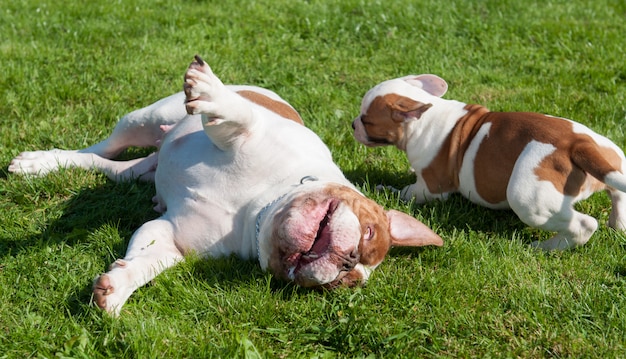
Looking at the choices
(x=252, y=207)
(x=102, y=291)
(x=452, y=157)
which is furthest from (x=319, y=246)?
(x=452, y=157)

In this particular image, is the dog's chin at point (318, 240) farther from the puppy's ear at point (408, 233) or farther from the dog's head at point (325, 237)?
the puppy's ear at point (408, 233)

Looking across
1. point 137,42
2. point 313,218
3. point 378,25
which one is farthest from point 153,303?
point 378,25

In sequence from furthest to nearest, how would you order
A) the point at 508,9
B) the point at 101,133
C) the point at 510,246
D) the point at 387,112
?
the point at 508,9 < the point at 101,133 < the point at 387,112 < the point at 510,246

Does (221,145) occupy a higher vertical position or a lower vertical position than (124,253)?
higher

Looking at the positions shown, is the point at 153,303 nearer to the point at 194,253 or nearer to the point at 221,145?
the point at 194,253

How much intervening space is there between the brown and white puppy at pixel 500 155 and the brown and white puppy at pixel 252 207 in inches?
29.6

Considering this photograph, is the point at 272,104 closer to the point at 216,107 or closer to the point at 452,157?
the point at 216,107

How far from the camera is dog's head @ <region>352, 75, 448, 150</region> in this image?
17.1 feet

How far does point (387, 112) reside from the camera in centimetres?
529

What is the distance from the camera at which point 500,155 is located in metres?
4.62

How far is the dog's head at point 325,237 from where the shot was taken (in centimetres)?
339

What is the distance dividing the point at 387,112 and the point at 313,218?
2.02 m

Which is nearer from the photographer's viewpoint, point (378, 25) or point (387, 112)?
point (387, 112)

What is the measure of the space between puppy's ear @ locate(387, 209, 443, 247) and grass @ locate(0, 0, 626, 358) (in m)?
0.16
